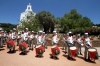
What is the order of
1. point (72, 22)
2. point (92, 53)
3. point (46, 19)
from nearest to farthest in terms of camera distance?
1. point (92, 53)
2. point (72, 22)
3. point (46, 19)

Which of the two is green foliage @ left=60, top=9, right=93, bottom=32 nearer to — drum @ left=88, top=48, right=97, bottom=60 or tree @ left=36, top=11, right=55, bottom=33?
tree @ left=36, top=11, right=55, bottom=33

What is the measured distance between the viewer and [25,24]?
23375 millimetres

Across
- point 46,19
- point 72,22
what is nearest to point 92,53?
point 72,22

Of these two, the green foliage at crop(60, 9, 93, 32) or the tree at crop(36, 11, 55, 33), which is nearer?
the green foliage at crop(60, 9, 93, 32)

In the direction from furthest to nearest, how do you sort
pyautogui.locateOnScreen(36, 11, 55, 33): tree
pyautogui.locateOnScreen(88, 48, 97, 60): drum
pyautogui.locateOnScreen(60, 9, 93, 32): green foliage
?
pyautogui.locateOnScreen(36, 11, 55, 33): tree < pyautogui.locateOnScreen(60, 9, 93, 32): green foliage < pyautogui.locateOnScreen(88, 48, 97, 60): drum

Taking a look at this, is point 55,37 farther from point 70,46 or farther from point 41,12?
point 41,12

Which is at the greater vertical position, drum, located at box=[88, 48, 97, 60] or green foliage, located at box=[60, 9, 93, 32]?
green foliage, located at box=[60, 9, 93, 32]

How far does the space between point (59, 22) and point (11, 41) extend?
39274 mm

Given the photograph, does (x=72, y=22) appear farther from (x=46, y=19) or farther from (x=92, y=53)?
(x=92, y=53)

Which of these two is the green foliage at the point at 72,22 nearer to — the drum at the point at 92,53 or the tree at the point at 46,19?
the tree at the point at 46,19

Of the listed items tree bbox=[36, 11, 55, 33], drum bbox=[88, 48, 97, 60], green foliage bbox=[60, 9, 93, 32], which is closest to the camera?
drum bbox=[88, 48, 97, 60]

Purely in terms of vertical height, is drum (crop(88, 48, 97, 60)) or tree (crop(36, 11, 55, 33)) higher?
tree (crop(36, 11, 55, 33))

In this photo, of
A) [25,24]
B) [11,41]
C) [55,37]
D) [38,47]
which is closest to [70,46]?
[55,37]

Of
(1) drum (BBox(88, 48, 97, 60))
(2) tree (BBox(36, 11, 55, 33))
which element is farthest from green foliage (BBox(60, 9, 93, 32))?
(1) drum (BBox(88, 48, 97, 60))
